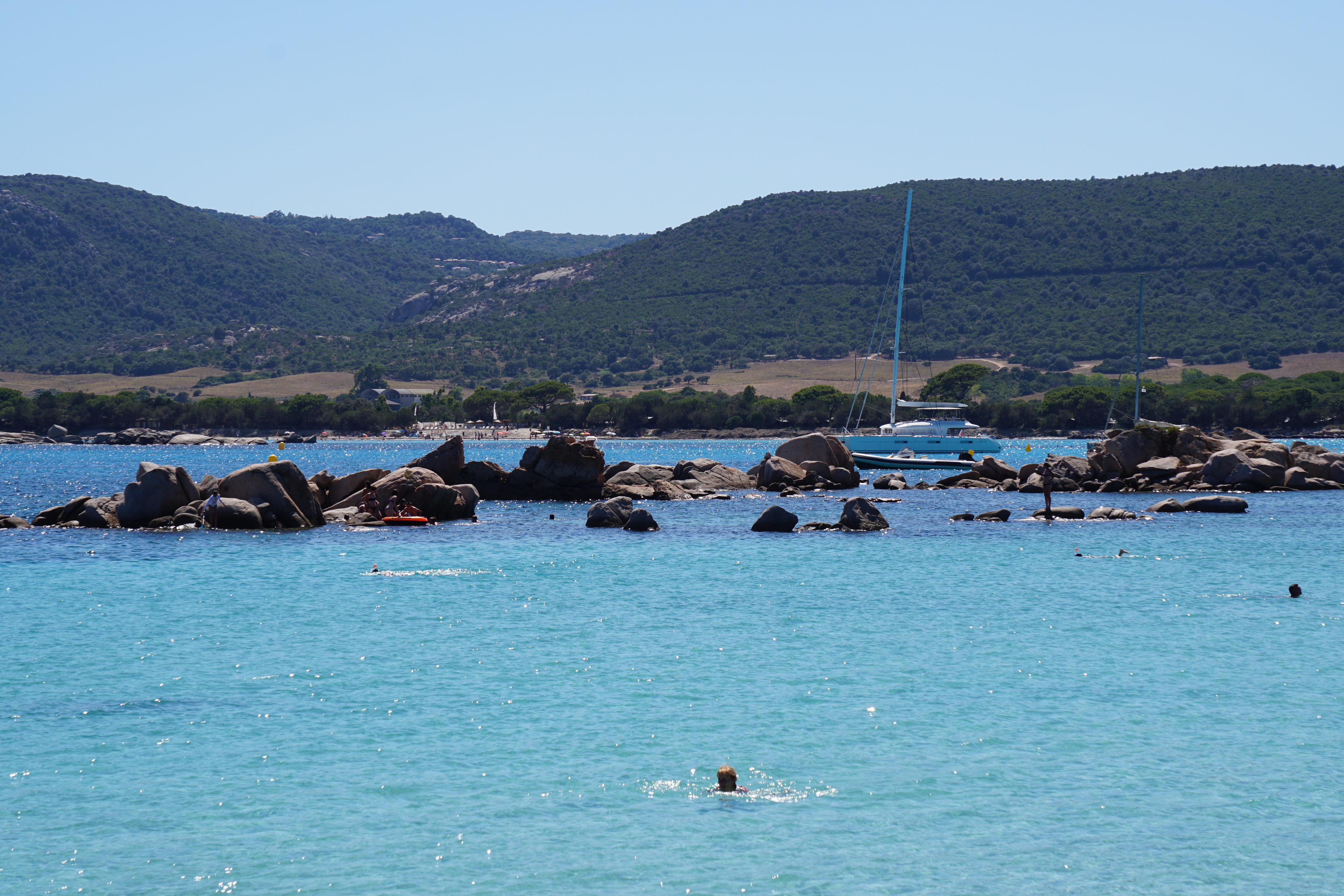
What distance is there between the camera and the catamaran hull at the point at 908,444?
335 feet

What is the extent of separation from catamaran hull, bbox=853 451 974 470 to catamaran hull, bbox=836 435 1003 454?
78cm

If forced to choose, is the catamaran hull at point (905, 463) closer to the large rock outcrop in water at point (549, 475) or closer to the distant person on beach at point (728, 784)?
the large rock outcrop in water at point (549, 475)

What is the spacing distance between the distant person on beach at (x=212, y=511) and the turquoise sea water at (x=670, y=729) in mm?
11030

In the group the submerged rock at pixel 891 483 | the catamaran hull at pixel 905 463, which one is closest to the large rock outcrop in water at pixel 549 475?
the submerged rock at pixel 891 483

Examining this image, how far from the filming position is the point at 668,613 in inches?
1170

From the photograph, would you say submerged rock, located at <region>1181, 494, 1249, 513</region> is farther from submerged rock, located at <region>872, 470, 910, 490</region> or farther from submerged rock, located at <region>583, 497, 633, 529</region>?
submerged rock, located at <region>583, 497, 633, 529</region>

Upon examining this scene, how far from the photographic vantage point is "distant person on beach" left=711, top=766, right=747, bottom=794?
49.9 ft

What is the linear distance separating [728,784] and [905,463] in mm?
84999

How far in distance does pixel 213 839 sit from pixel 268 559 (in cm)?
2823

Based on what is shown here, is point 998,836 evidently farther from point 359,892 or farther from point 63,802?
point 63,802

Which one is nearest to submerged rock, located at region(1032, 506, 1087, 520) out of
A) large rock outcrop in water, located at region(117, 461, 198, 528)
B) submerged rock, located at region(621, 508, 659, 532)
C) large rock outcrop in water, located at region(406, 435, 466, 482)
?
submerged rock, located at region(621, 508, 659, 532)

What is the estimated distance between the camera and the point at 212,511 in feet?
163

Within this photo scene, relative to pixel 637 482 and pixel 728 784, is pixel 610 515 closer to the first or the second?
pixel 637 482

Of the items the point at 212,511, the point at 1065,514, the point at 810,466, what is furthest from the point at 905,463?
the point at 212,511
